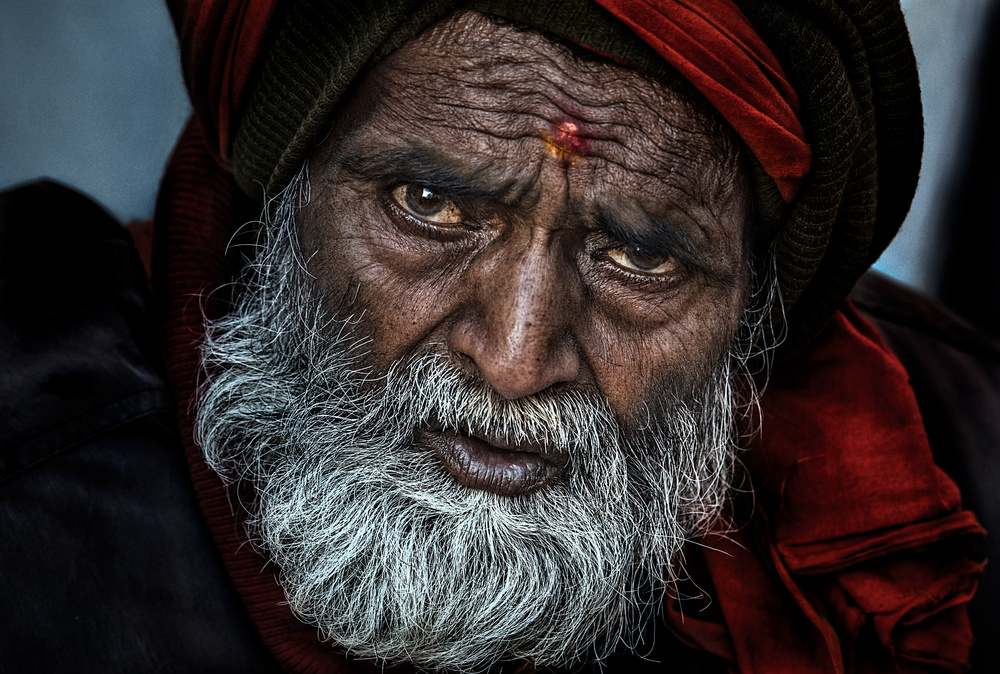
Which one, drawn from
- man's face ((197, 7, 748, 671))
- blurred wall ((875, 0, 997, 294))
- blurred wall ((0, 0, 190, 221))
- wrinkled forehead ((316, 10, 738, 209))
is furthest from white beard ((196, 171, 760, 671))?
blurred wall ((875, 0, 997, 294))

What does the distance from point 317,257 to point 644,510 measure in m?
0.85

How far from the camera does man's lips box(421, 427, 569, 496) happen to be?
1.45 m

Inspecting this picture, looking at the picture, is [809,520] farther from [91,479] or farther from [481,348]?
[91,479]

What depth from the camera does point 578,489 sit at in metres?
1.53

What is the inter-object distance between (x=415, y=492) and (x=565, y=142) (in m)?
0.68

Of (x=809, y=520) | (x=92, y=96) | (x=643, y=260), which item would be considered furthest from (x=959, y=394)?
(x=92, y=96)

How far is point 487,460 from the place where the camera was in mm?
1445

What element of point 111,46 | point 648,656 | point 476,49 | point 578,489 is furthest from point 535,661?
point 111,46

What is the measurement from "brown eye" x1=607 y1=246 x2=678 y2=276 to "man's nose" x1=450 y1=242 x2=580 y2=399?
0.10m

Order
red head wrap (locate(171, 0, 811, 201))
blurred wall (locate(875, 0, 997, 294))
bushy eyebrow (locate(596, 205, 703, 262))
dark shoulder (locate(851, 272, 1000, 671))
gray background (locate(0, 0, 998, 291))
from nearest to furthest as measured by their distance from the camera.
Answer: red head wrap (locate(171, 0, 811, 201)) → bushy eyebrow (locate(596, 205, 703, 262)) → dark shoulder (locate(851, 272, 1000, 671)) → gray background (locate(0, 0, 998, 291)) → blurred wall (locate(875, 0, 997, 294))

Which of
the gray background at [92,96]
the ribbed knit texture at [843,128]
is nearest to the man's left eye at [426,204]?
the ribbed knit texture at [843,128]

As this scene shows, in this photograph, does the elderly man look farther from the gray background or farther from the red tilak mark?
the gray background

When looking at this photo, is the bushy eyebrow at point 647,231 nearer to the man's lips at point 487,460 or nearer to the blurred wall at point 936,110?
the man's lips at point 487,460

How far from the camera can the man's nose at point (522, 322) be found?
1.32 m
